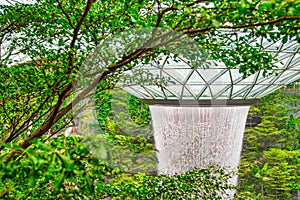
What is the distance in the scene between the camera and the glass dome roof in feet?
10.5

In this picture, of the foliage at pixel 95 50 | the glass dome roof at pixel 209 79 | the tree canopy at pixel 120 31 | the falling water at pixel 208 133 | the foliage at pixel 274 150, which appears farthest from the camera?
the foliage at pixel 274 150

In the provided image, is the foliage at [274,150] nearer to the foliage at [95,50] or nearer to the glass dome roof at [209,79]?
the glass dome roof at [209,79]

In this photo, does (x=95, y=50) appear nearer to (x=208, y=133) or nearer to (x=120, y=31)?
(x=120, y=31)

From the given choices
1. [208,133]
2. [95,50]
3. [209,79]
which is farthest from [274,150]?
[95,50]

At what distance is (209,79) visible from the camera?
7141 mm

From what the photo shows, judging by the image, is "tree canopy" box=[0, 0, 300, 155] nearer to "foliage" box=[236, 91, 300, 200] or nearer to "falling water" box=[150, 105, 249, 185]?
"falling water" box=[150, 105, 249, 185]

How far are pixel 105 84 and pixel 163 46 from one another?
3.58ft

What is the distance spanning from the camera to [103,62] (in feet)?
8.27

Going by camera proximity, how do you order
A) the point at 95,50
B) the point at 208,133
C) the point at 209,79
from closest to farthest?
the point at 95,50 → the point at 209,79 → the point at 208,133

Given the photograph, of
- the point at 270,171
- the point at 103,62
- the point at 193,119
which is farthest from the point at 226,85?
the point at 270,171

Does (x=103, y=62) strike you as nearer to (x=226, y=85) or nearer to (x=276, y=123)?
(x=226, y=85)

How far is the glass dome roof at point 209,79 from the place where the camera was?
3197 millimetres

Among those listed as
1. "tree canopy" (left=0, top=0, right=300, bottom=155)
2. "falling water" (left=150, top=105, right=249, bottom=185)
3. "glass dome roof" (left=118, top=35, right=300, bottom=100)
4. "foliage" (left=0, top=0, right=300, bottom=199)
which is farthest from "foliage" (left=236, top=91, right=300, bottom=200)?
"tree canopy" (left=0, top=0, right=300, bottom=155)

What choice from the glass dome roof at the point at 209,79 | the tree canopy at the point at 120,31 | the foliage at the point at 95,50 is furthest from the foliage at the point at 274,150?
the tree canopy at the point at 120,31
